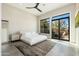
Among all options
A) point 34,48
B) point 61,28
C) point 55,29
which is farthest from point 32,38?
point 61,28

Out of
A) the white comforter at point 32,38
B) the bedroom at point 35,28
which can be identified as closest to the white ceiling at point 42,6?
the bedroom at point 35,28

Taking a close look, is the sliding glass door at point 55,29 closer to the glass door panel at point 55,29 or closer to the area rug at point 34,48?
the glass door panel at point 55,29

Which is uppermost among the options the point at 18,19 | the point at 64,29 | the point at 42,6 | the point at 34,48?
the point at 42,6

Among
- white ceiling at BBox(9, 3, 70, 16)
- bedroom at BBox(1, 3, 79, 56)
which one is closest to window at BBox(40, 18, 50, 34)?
bedroom at BBox(1, 3, 79, 56)

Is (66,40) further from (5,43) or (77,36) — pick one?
(5,43)

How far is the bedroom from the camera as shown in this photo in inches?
58.4

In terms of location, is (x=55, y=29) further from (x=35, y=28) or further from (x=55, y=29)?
(x=35, y=28)

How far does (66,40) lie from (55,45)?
252 mm

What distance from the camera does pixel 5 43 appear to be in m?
1.49

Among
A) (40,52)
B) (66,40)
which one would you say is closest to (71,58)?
(66,40)

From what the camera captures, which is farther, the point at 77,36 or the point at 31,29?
the point at 31,29

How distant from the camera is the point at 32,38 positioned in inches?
60.9

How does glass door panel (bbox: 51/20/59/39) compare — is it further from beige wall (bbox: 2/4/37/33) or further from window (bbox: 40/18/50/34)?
beige wall (bbox: 2/4/37/33)

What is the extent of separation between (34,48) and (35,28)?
45 centimetres
